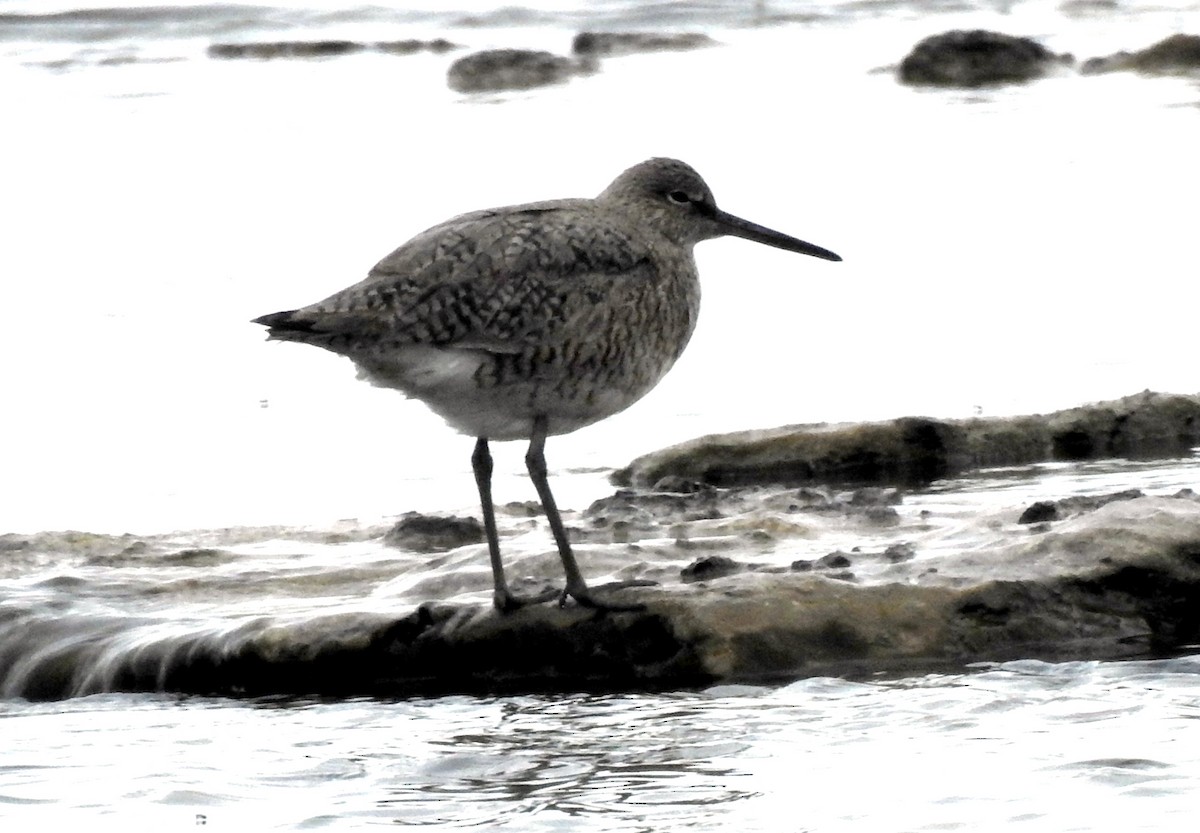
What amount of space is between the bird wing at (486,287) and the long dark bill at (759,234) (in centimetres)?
79

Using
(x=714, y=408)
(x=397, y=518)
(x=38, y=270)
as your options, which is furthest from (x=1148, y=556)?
(x=38, y=270)

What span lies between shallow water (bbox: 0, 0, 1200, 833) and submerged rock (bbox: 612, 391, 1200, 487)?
203 millimetres

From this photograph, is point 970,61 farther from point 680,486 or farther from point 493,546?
point 493,546

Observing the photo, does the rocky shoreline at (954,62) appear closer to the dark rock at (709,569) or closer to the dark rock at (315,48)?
the dark rock at (315,48)

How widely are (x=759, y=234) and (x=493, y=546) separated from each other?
168cm

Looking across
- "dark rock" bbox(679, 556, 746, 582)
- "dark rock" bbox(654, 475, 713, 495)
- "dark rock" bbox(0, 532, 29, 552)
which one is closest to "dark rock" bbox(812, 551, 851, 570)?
"dark rock" bbox(679, 556, 746, 582)

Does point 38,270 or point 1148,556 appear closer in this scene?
point 1148,556

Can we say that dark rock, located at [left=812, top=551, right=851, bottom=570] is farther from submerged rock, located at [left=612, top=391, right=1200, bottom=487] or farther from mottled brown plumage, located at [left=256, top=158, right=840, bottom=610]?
submerged rock, located at [left=612, top=391, right=1200, bottom=487]

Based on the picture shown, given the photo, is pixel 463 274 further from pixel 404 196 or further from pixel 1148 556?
pixel 404 196

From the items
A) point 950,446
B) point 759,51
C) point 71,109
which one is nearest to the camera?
point 950,446

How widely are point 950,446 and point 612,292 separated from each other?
2246mm

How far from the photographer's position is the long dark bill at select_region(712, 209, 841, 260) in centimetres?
694

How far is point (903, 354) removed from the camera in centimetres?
963

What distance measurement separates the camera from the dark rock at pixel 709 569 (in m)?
6.10
